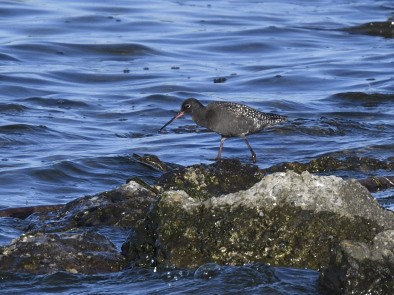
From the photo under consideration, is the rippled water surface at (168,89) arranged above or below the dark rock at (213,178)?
below

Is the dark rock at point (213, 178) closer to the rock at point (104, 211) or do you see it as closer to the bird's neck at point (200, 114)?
the rock at point (104, 211)

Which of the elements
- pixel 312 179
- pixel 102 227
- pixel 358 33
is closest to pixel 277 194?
pixel 312 179

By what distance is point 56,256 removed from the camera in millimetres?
6543

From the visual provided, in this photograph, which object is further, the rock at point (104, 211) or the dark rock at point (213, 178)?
the dark rock at point (213, 178)

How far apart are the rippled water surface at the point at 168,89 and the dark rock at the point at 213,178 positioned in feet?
3.46

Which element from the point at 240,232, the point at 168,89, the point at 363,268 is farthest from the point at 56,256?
the point at 168,89

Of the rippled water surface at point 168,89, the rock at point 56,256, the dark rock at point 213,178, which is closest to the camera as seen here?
the rock at point 56,256

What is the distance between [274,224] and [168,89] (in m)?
8.51

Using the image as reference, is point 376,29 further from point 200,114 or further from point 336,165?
point 336,165

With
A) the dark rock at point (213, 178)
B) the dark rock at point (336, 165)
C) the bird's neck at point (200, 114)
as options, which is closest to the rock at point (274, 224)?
the dark rock at point (213, 178)

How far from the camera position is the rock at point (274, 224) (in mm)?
6312

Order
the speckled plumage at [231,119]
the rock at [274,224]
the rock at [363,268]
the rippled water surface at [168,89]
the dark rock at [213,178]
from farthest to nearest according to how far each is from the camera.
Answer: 1. the speckled plumage at [231,119]
2. the rippled water surface at [168,89]
3. the dark rock at [213,178]
4. the rock at [274,224]
5. the rock at [363,268]

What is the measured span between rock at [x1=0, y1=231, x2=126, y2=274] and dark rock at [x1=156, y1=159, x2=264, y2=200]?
5.56 ft

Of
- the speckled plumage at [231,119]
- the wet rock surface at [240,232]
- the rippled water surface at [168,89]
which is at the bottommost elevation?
the rippled water surface at [168,89]
